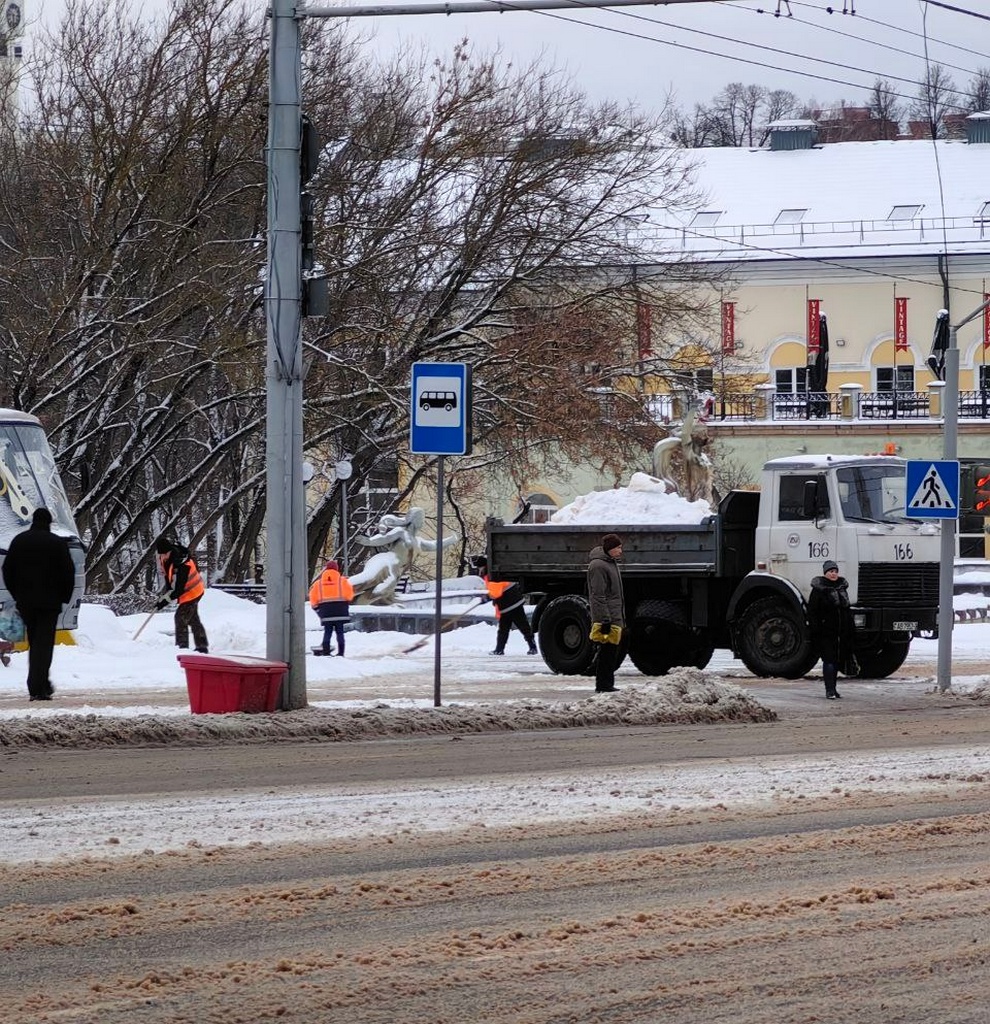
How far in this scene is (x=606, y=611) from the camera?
62.3ft

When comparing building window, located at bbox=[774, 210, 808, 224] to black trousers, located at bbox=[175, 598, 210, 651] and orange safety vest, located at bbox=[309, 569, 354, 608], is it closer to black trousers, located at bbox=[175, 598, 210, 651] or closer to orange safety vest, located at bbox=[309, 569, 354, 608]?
orange safety vest, located at bbox=[309, 569, 354, 608]

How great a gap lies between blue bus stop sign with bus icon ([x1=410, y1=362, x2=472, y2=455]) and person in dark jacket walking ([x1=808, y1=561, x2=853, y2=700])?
19.1 feet

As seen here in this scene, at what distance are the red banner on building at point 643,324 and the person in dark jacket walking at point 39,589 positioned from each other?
19.7 meters

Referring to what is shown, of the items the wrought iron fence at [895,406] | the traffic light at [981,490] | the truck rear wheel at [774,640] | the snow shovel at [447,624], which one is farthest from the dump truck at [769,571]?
the wrought iron fence at [895,406]

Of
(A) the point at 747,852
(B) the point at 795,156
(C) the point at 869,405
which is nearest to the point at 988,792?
(A) the point at 747,852

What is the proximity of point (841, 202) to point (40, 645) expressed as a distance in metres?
57.8

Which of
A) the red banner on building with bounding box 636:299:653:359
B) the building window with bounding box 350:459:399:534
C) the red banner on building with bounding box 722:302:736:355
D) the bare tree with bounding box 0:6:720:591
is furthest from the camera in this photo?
the building window with bounding box 350:459:399:534

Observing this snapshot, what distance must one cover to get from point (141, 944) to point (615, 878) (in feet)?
7.39

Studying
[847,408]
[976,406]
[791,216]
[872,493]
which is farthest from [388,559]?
[791,216]

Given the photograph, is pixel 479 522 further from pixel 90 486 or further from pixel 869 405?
pixel 90 486

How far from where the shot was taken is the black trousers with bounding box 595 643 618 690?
62.9 ft

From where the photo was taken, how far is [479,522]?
56031 millimetres

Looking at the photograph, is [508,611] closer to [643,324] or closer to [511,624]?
[511,624]

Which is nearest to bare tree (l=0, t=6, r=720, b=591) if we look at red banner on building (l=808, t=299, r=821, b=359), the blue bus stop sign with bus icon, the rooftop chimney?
the blue bus stop sign with bus icon
